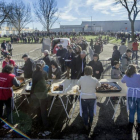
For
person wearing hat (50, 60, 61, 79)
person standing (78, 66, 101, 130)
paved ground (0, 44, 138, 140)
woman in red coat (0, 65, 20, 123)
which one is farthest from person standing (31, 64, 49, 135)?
person wearing hat (50, 60, 61, 79)

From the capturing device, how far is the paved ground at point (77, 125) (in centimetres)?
432

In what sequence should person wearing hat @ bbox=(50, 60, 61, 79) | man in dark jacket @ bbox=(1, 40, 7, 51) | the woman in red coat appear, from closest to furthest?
the woman in red coat, person wearing hat @ bbox=(50, 60, 61, 79), man in dark jacket @ bbox=(1, 40, 7, 51)

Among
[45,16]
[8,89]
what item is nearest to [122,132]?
[8,89]

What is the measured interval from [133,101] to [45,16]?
5244 cm

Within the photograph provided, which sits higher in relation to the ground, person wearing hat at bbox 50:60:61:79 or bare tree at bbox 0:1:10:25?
bare tree at bbox 0:1:10:25

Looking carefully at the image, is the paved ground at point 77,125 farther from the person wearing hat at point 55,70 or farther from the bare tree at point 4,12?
the bare tree at point 4,12

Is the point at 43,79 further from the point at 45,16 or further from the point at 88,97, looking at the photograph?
the point at 45,16

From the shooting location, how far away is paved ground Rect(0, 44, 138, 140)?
170 inches

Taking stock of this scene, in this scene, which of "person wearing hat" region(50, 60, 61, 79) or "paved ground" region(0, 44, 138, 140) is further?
"person wearing hat" region(50, 60, 61, 79)

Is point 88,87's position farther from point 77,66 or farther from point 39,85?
point 77,66

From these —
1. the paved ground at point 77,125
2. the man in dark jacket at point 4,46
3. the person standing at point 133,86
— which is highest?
the man in dark jacket at point 4,46

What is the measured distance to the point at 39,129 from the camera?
4641 mm

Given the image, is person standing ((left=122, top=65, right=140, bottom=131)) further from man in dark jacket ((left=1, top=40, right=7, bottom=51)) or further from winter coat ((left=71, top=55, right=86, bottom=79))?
man in dark jacket ((left=1, top=40, right=7, bottom=51))

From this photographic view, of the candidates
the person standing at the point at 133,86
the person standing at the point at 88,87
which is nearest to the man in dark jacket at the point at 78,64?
the person standing at the point at 88,87
